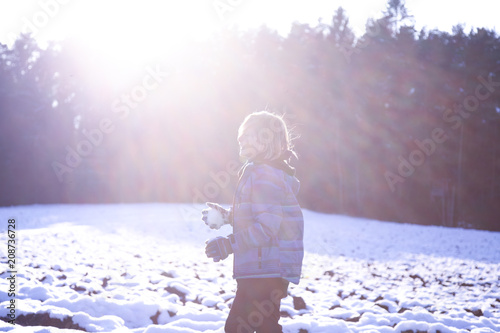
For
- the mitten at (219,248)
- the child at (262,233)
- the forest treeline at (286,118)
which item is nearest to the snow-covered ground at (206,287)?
the child at (262,233)

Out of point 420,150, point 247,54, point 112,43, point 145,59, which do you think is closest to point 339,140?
point 420,150

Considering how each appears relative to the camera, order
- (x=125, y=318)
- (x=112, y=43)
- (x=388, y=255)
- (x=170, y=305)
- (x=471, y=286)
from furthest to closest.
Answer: (x=112, y=43)
(x=388, y=255)
(x=471, y=286)
(x=170, y=305)
(x=125, y=318)

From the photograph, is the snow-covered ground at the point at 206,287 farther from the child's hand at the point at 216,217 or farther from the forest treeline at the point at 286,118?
the forest treeline at the point at 286,118

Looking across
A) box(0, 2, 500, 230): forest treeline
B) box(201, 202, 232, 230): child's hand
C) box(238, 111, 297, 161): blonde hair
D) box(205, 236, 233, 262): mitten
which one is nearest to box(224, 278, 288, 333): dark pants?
box(205, 236, 233, 262): mitten

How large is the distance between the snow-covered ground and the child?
5.59 ft

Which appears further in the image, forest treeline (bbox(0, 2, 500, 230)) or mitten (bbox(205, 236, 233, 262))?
forest treeline (bbox(0, 2, 500, 230))

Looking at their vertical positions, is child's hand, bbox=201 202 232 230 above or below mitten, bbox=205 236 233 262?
above

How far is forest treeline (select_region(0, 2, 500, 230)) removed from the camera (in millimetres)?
26344

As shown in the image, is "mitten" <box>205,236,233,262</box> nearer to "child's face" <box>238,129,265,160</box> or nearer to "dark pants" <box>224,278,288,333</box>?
"dark pants" <box>224,278,288,333</box>

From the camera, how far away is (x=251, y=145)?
319 centimetres

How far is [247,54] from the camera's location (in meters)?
32.0

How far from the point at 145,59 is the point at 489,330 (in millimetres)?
29034

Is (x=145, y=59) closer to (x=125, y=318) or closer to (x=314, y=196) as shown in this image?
(x=314, y=196)

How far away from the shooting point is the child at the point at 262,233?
9.87 feet
